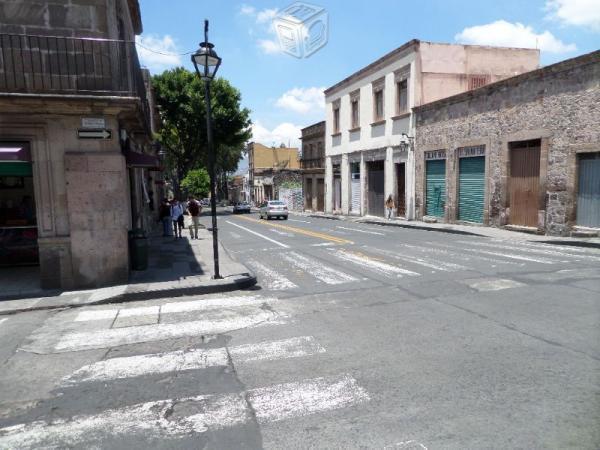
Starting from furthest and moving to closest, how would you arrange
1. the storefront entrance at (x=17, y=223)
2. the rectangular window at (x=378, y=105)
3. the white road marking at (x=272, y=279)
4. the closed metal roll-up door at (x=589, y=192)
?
the rectangular window at (x=378, y=105) → the closed metal roll-up door at (x=589, y=192) → the storefront entrance at (x=17, y=223) → the white road marking at (x=272, y=279)

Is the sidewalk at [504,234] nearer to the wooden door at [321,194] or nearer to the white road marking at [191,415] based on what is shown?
the white road marking at [191,415]

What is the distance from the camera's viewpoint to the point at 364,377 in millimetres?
4160

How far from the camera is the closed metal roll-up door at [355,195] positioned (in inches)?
1277

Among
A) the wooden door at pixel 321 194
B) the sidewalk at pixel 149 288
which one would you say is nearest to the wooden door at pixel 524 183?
the sidewalk at pixel 149 288

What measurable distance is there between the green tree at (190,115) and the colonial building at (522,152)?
809 inches

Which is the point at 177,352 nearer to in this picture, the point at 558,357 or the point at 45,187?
the point at 558,357

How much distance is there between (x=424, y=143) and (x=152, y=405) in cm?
2239

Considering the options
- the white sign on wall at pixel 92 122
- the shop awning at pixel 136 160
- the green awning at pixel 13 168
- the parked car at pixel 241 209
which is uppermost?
the white sign on wall at pixel 92 122

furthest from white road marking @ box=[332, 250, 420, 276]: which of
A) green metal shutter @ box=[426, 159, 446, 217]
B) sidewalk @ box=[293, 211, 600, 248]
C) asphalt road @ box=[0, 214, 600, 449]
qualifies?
green metal shutter @ box=[426, 159, 446, 217]

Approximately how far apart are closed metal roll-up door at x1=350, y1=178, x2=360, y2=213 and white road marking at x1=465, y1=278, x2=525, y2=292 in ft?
80.3

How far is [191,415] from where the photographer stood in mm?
3578

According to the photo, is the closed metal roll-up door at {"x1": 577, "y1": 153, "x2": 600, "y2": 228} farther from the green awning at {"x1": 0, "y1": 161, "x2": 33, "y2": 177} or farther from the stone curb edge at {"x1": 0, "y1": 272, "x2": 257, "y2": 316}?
the green awning at {"x1": 0, "y1": 161, "x2": 33, "y2": 177}

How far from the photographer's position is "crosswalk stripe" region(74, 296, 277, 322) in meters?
6.76

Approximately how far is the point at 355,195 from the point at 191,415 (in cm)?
3002
